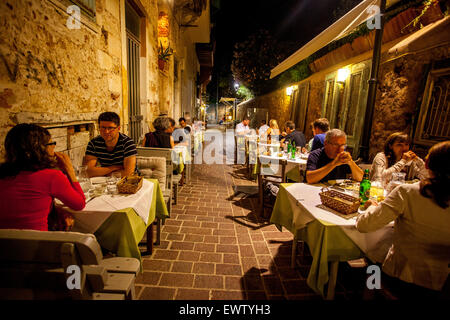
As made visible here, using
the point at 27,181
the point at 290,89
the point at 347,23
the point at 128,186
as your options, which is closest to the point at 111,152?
the point at 128,186

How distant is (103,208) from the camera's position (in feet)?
6.32

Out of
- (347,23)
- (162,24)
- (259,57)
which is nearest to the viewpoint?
(347,23)

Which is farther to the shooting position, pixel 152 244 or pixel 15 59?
pixel 152 244

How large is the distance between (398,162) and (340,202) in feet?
5.19

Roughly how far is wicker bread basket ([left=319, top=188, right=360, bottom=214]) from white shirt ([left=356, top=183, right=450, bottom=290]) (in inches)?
11.5

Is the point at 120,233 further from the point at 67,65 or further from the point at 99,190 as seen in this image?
the point at 67,65

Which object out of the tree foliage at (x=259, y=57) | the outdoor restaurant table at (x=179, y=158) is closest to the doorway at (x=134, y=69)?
the outdoor restaurant table at (x=179, y=158)

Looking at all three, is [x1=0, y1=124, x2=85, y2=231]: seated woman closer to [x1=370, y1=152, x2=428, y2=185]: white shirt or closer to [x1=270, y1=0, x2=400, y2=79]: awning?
[x1=370, y1=152, x2=428, y2=185]: white shirt

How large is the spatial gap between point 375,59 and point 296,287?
3932 mm

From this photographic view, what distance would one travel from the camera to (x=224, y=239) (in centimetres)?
335

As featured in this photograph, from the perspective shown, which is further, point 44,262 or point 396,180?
point 396,180

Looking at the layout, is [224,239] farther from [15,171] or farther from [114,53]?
[114,53]
